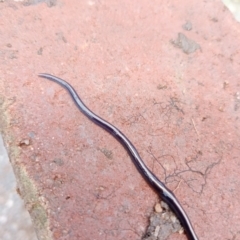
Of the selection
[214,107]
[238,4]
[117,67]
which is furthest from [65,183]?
[238,4]

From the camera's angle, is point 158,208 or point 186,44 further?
point 186,44

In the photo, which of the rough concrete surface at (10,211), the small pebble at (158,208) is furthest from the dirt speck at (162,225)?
the rough concrete surface at (10,211)

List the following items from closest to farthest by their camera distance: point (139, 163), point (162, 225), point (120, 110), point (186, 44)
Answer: point (162, 225)
point (139, 163)
point (120, 110)
point (186, 44)

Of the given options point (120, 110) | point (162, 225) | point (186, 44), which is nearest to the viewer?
point (162, 225)

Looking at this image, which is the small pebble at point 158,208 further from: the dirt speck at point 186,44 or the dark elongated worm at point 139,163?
the dirt speck at point 186,44

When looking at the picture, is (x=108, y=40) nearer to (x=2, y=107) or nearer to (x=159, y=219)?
(x=2, y=107)

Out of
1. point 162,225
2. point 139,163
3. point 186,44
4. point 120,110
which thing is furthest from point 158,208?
point 186,44

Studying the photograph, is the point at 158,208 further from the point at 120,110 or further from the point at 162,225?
the point at 120,110
